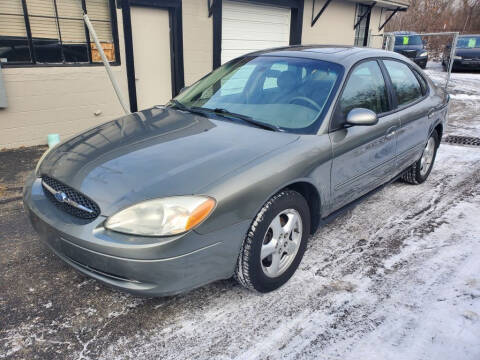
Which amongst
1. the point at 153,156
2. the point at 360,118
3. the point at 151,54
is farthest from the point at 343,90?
the point at 151,54

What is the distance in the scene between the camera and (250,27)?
920 cm

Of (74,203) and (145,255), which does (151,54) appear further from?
(145,255)

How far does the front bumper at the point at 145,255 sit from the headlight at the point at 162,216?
42 mm

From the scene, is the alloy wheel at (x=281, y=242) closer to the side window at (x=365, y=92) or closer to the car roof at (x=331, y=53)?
the side window at (x=365, y=92)

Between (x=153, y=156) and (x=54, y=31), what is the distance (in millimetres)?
4846

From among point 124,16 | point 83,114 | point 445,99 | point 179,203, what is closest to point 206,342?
point 179,203

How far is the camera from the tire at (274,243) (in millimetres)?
2367

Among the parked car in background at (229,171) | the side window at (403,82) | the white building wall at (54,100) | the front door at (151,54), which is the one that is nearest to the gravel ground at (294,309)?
the parked car in background at (229,171)

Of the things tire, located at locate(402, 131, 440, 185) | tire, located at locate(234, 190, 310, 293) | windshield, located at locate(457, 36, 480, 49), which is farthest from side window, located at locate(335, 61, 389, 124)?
windshield, located at locate(457, 36, 480, 49)

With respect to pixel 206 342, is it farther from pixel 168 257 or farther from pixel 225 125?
pixel 225 125

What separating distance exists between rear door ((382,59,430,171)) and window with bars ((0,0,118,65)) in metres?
4.90

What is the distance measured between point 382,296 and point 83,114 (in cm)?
A: 586

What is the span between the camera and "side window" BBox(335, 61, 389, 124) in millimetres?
3035

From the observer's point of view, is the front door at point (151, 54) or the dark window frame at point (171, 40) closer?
the dark window frame at point (171, 40)
